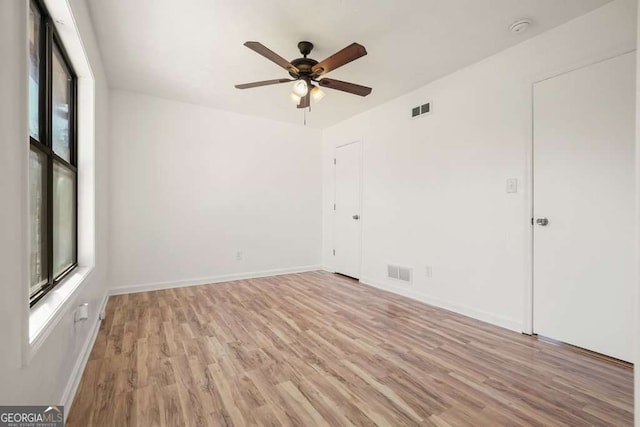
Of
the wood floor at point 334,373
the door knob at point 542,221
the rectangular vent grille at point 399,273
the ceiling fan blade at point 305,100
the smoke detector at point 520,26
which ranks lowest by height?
the wood floor at point 334,373

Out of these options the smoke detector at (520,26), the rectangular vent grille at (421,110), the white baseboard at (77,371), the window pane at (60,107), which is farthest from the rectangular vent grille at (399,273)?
the window pane at (60,107)

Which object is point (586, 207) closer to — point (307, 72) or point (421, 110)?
point (421, 110)

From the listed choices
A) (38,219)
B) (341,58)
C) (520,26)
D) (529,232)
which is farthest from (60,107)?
(529,232)

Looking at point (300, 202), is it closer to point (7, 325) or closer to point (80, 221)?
point (80, 221)

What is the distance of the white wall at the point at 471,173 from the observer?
2.46m

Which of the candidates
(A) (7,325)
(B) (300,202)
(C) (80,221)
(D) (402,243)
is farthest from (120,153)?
(D) (402,243)

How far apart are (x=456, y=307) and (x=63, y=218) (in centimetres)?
362

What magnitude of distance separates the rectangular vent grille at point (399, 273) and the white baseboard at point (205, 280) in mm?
1733

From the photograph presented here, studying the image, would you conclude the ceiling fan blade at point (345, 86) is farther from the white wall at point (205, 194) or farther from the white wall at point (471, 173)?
the white wall at point (205, 194)

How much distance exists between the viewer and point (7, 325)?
91cm

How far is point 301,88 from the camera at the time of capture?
2.59 m

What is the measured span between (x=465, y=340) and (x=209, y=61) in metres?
3.60

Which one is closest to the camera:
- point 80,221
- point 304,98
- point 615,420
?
point 615,420

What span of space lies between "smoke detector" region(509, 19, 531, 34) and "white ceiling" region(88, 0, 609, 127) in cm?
5
